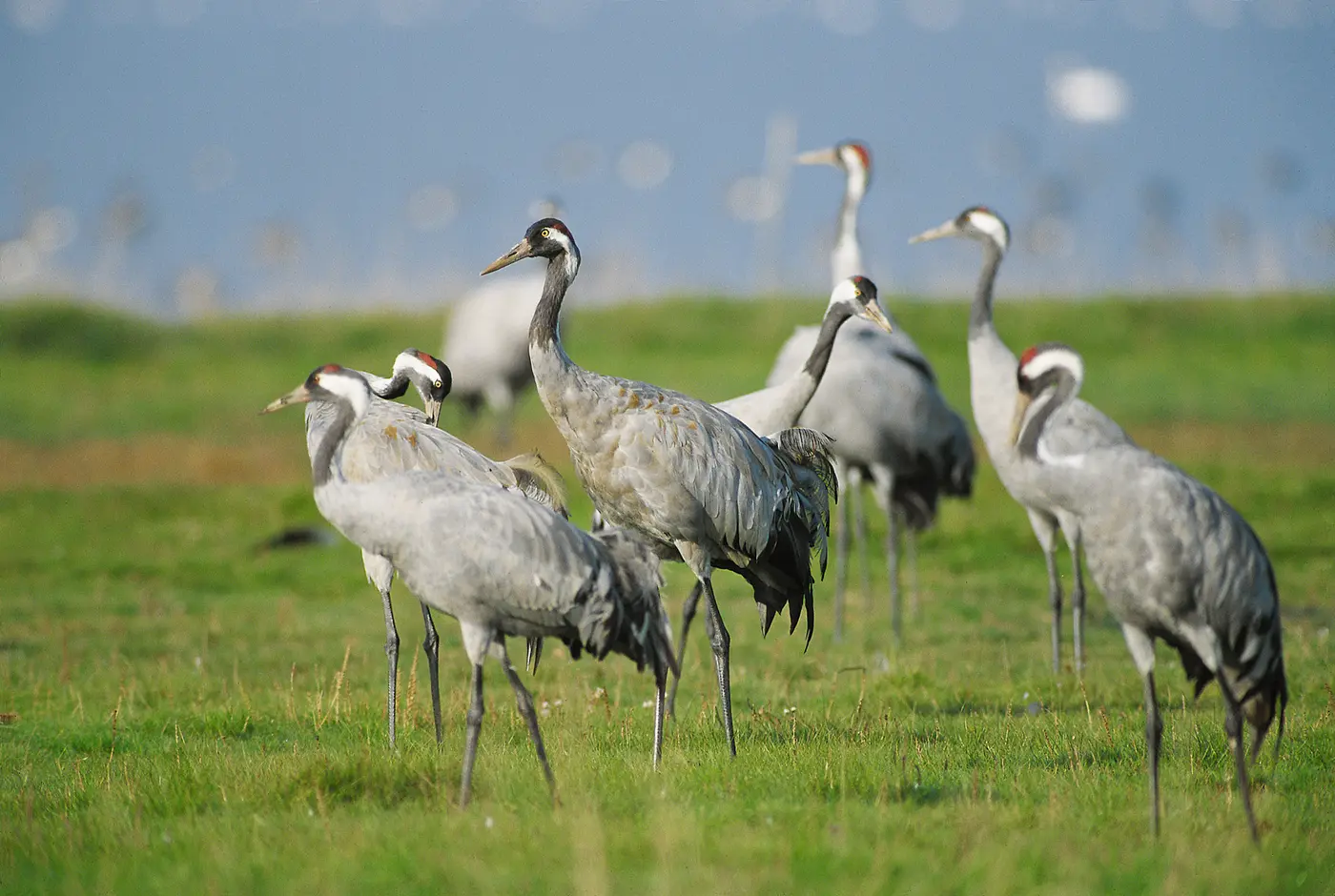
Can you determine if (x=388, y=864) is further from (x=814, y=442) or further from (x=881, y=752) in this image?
(x=814, y=442)

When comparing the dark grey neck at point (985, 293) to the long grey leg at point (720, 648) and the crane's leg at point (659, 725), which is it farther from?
the crane's leg at point (659, 725)

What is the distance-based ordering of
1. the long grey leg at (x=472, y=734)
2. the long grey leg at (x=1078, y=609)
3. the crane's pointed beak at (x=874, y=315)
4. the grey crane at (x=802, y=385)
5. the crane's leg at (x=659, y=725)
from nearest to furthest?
the long grey leg at (x=472, y=734)
the crane's leg at (x=659, y=725)
the grey crane at (x=802, y=385)
the crane's pointed beak at (x=874, y=315)
the long grey leg at (x=1078, y=609)

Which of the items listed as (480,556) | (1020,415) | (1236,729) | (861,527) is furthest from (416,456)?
(861,527)

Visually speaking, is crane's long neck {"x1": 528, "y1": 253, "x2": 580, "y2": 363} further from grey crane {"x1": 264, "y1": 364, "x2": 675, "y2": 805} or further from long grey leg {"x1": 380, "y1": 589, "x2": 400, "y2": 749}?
long grey leg {"x1": 380, "y1": 589, "x2": 400, "y2": 749}

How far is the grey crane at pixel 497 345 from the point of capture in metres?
17.4

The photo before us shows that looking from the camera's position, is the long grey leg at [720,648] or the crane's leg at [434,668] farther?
the crane's leg at [434,668]

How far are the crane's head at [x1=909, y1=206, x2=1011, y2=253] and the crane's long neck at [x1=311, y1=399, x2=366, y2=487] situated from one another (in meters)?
5.62

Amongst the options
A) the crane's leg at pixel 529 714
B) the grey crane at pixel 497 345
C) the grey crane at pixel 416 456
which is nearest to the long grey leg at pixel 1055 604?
the grey crane at pixel 416 456

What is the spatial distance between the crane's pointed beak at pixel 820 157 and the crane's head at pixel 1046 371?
7.32 m

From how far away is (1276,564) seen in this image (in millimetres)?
13148

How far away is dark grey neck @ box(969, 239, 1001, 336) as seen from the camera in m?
9.38

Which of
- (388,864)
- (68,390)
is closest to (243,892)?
(388,864)

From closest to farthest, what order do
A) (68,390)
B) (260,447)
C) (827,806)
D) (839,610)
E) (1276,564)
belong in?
(827,806)
(839,610)
(1276,564)
(260,447)
(68,390)

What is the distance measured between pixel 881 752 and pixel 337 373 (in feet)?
8.48
